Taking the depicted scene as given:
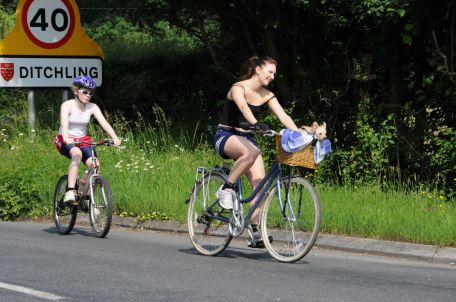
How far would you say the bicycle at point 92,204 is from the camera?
11398 mm

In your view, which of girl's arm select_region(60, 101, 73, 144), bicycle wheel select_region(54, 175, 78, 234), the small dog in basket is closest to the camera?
the small dog in basket

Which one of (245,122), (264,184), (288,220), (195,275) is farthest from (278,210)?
(195,275)

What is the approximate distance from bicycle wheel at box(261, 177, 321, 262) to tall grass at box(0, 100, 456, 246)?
133 centimetres

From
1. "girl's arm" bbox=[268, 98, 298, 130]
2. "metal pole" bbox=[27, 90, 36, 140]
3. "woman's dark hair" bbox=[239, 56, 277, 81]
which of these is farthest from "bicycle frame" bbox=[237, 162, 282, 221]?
"metal pole" bbox=[27, 90, 36, 140]

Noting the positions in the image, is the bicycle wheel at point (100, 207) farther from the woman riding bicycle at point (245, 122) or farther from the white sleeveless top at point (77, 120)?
the woman riding bicycle at point (245, 122)

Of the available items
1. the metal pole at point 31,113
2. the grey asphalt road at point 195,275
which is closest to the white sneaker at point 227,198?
the grey asphalt road at point 195,275

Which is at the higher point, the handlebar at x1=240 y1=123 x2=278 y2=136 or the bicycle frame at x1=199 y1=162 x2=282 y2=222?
the handlebar at x1=240 y1=123 x2=278 y2=136

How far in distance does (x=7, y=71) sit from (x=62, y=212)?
445 cm

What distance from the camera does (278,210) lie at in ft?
31.0

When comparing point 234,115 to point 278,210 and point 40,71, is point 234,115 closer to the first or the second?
point 278,210

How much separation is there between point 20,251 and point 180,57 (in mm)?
9604

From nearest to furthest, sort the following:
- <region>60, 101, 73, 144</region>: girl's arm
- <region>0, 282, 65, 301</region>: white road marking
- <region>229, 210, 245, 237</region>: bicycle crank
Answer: <region>0, 282, 65, 301</region>: white road marking, <region>229, 210, 245, 237</region>: bicycle crank, <region>60, 101, 73, 144</region>: girl's arm

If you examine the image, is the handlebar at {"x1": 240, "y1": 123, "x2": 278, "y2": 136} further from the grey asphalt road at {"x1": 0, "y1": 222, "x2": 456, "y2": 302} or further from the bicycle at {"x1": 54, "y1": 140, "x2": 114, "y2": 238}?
the bicycle at {"x1": 54, "y1": 140, "x2": 114, "y2": 238}

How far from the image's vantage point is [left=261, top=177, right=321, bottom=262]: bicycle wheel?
9250mm
